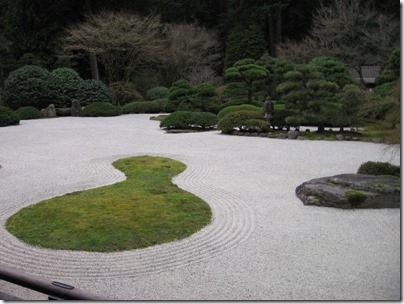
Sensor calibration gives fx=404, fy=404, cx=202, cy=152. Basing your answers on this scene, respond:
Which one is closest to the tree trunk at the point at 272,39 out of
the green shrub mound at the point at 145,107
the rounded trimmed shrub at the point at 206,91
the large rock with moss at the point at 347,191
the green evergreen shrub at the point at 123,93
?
the green shrub mound at the point at 145,107

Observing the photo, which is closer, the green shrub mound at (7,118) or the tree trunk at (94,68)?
the green shrub mound at (7,118)

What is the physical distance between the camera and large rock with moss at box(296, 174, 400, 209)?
432cm

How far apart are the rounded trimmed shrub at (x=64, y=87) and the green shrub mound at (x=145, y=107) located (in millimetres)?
2686

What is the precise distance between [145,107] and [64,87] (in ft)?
13.2

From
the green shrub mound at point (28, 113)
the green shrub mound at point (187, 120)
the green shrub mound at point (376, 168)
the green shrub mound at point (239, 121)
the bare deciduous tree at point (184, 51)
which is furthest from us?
the bare deciduous tree at point (184, 51)

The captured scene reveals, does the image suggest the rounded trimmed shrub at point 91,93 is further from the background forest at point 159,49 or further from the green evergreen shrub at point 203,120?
the green evergreen shrub at point 203,120

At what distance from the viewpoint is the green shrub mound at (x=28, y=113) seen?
55.2 ft

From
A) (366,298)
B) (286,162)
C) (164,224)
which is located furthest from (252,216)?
(286,162)

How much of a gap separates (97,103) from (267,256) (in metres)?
16.2

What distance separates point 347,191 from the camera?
455cm

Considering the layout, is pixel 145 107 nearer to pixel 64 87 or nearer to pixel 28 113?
pixel 64 87

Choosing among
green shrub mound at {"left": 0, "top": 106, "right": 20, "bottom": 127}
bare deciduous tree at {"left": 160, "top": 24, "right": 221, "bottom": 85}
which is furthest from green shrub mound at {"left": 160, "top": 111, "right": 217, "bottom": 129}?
bare deciduous tree at {"left": 160, "top": 24, "right": 221, "bottom": 85}

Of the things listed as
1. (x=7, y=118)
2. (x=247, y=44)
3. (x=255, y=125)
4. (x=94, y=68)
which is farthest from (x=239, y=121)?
(x=94, y=68)

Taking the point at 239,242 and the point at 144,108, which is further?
the point at 144,108
